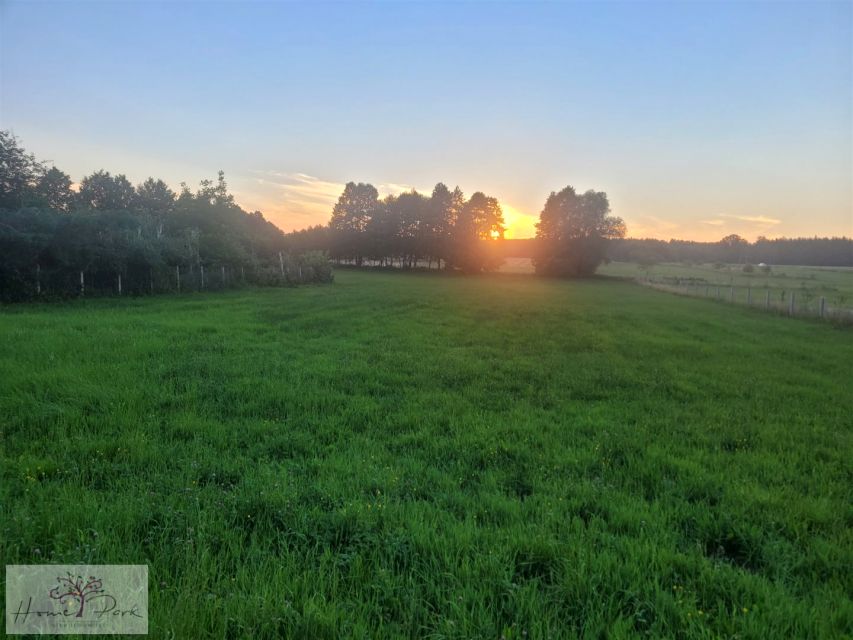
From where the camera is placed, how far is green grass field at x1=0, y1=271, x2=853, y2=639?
2633 millimetres

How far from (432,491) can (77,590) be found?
256 centimetres

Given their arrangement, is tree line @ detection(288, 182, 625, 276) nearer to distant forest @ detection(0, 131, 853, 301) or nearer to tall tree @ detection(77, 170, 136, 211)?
distant forest @ detection(0, 131, 853, 301)

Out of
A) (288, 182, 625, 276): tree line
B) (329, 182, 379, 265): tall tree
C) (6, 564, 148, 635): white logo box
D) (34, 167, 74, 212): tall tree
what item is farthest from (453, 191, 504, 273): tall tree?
(6, 564, 148, 635): white logo box

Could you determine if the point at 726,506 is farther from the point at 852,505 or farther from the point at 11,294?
the point at 11,294

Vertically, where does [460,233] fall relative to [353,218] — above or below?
below

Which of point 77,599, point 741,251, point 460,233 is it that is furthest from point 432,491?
point 741,251

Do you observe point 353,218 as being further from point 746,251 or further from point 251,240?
point 746,251

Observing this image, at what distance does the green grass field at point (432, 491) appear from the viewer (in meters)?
2.63

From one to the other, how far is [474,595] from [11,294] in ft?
73.8

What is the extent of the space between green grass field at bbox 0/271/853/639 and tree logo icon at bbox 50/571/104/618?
20cm

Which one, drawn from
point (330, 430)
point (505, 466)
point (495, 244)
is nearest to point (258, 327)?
point (330, 430)

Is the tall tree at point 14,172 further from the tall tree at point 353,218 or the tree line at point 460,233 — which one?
the tall tree at point 353,218

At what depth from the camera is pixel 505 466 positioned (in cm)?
464

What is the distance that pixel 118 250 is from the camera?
20406 millimetres
